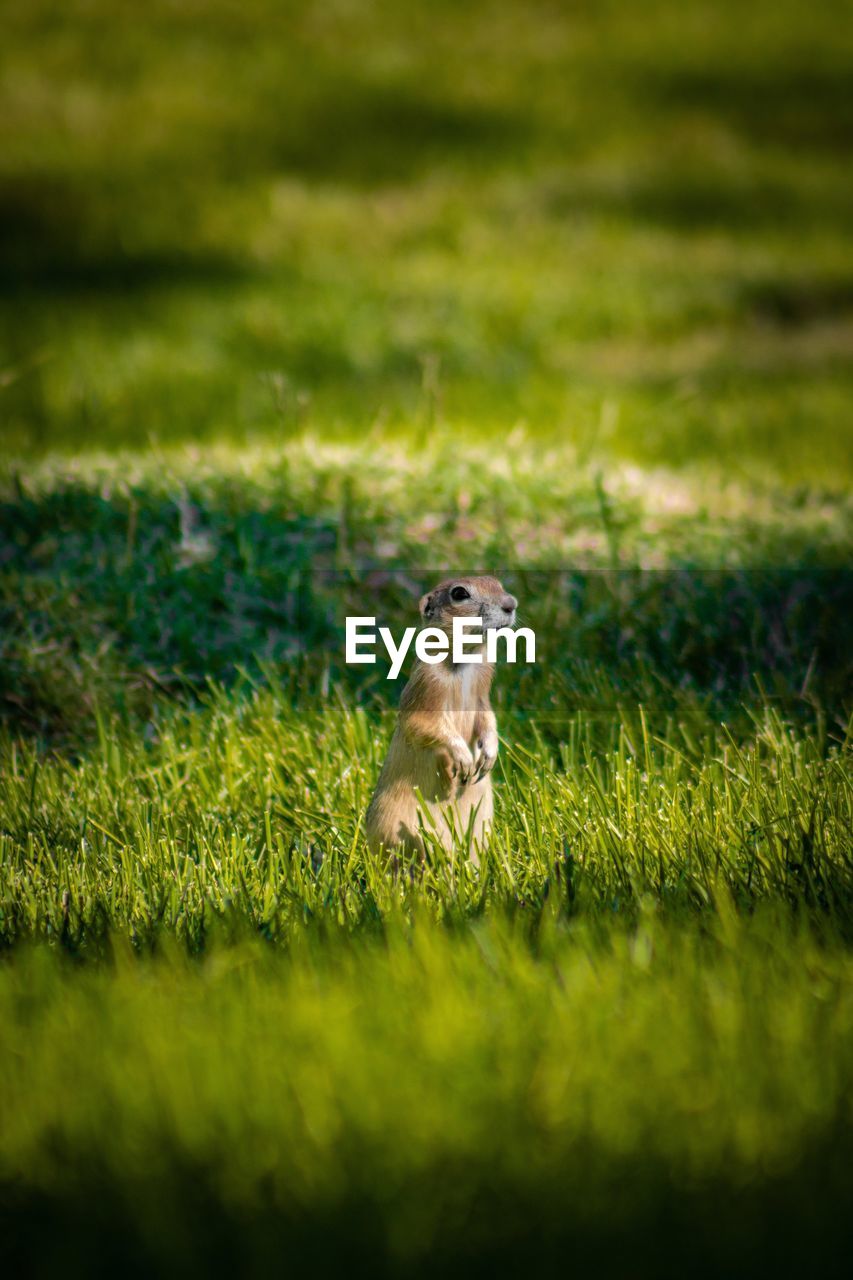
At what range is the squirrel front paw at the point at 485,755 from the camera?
8.23ft

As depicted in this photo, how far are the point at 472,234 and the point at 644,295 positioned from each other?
1647mm

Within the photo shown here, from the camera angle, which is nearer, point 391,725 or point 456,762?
point 456,762

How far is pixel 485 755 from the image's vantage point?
251 cm

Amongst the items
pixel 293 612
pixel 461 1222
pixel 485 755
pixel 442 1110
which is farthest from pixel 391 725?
pixel 461 1222

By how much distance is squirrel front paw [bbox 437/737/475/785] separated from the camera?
2.46 meters

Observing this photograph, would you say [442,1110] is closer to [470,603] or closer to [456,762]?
[456,762]

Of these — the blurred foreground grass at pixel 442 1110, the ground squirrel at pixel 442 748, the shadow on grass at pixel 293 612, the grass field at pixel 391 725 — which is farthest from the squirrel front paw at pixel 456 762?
the shadow on grass at pixel 293 612

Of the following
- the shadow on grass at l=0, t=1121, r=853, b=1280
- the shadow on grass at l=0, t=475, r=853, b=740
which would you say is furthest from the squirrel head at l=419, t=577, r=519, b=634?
the shadow on grass at l=0, t=1121, r=853, b=1280

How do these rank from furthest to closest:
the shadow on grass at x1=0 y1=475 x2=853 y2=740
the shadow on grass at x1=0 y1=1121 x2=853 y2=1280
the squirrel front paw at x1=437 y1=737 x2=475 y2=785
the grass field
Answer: the shadow on grass at x1=0 y1=475 x2=853 y2=740 → the squirrel front paw at x1=437 y1=737 x2=475 y2=785 → the grass field → the shadow on grass at x1=0 y1=1121 x2=853 y2=1280

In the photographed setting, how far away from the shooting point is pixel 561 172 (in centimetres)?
1143

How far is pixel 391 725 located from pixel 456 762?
103 cm

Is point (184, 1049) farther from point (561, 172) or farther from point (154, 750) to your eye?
point (561, 172)

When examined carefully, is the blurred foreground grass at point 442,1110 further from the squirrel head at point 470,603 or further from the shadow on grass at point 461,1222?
the squirrel head at point 470,603

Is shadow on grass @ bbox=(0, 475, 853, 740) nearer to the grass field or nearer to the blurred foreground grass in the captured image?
the grass field
